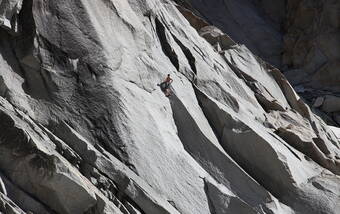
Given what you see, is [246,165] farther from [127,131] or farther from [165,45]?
[165,45]

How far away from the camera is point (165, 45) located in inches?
920

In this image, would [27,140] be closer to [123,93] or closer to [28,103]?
[28,103]

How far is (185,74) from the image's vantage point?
74.6ft

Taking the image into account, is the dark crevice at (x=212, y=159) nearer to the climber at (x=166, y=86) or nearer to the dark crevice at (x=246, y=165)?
the dark crevice at (x=246, y=165)

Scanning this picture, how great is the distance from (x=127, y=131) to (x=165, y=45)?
21.0 feet

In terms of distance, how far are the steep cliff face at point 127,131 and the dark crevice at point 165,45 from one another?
5cm

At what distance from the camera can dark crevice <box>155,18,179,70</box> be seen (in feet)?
75.5

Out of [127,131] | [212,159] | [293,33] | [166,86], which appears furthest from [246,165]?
[293,33]

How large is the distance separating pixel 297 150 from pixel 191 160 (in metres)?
5.78

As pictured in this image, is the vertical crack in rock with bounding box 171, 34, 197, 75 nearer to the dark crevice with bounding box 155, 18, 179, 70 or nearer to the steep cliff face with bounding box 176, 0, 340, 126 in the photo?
the dark crevice with bounding box 155, 18, 179, 70

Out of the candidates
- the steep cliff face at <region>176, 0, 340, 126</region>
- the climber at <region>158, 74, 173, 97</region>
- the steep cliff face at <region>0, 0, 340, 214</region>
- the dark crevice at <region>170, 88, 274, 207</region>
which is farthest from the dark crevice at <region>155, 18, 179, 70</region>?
the steep cliff face at <region>176, 0, 340, 126</region>

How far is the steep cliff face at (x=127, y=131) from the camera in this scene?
49.7ft

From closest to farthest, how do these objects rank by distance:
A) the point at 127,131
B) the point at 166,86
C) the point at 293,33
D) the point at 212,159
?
1. the point at 127,131
2. the point at 212,159
3. the point at 166,86
4. the point at 293,33

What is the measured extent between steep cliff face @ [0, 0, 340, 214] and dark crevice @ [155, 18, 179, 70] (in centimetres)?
5
